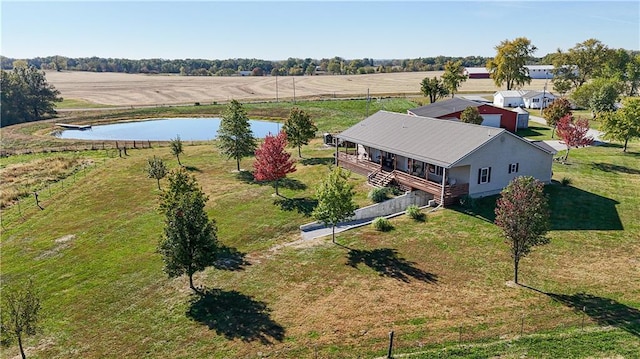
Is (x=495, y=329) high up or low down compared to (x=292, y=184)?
down

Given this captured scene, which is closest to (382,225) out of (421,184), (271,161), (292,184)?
(421,184)

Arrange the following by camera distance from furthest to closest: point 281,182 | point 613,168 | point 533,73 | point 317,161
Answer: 1. point 533,73
2. point 317,161
3. point 281,182
4. point 613,168

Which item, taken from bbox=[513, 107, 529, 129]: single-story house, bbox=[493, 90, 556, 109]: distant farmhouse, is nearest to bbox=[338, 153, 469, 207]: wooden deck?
bbox=[513, 107, 529, 129]: single-story house

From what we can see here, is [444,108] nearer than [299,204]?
No

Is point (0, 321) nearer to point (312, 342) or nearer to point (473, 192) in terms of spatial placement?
point (312, 342)

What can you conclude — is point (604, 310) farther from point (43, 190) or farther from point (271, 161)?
point (43, 190)

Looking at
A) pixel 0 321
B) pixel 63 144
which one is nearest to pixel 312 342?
→ pixel 0 321
